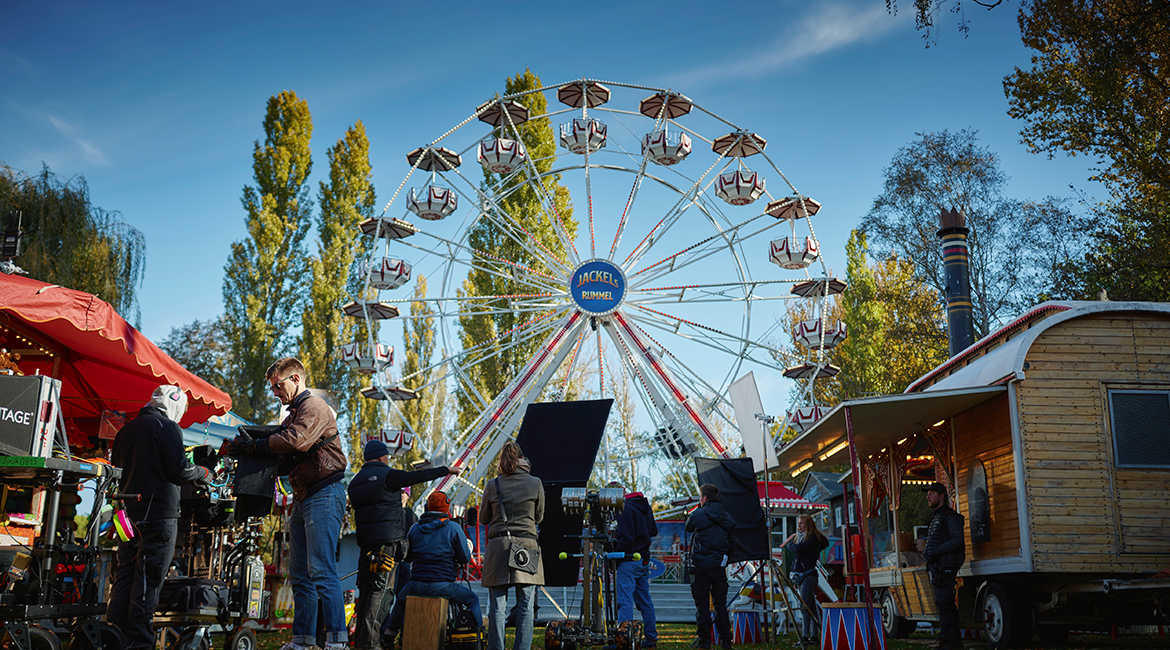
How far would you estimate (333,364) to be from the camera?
28.0 m

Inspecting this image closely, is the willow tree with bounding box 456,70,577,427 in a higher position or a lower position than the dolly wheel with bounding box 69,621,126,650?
higher

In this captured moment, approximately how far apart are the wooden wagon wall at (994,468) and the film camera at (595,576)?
3.89 meters

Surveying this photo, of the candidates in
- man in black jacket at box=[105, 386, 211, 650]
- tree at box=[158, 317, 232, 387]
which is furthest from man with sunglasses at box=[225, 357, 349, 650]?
tree at box=[158, 317, 232, 387]

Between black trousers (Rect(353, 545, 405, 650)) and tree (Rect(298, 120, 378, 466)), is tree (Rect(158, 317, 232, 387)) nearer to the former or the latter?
tree (Rect(298, 120, 378, 466))

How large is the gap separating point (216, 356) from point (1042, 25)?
31.7 meters

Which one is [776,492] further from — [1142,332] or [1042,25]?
[1142,332]

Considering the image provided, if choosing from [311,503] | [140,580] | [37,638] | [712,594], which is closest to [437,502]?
[311,503]

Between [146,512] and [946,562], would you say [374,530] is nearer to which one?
[146,512]

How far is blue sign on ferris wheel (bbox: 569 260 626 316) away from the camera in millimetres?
17828

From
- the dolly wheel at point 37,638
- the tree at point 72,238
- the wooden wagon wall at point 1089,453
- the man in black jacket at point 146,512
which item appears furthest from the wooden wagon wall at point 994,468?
the tree at point 72,238

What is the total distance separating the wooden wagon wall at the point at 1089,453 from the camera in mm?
7957

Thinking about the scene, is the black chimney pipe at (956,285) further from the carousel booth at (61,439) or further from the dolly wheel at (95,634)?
the dolly wheel at (95,634)

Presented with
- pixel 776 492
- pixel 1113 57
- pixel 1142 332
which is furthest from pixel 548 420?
pixel 776 492

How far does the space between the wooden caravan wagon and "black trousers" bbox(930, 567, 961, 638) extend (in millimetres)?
548
